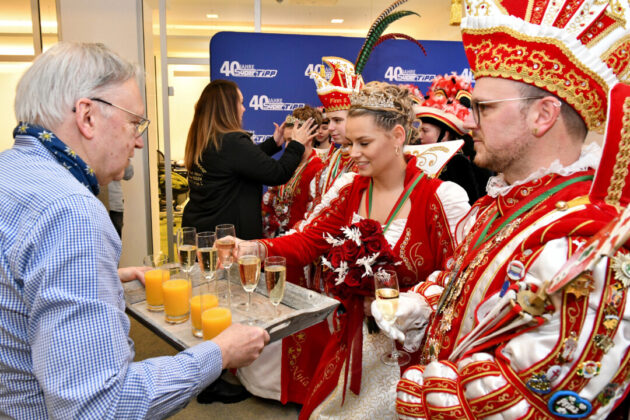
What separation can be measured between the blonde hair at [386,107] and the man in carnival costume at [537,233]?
2.96ft

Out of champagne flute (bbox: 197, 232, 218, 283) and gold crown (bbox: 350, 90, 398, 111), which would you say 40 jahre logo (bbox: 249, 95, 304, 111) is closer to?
gold crown (bbox: 350, 90, 398, 111)

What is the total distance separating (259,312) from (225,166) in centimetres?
159

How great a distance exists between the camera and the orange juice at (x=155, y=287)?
6.08 ft

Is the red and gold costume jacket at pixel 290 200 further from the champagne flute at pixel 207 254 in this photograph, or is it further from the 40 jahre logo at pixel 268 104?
the champagne flute at pixel 207 254

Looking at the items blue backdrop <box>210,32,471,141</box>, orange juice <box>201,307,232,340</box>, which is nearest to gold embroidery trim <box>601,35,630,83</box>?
orange juice <box>201,307,232,340</box>

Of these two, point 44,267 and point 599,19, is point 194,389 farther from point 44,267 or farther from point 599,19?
point 599,19

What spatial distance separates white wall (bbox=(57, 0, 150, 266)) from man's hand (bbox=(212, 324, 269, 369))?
421 cm

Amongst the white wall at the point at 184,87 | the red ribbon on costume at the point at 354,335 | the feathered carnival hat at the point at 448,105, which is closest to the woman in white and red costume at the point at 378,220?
the red ribbon on costume at the point at 354,335

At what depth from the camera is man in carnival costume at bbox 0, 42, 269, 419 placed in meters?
0.94

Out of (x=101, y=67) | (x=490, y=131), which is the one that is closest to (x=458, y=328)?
(x=490, y=131)

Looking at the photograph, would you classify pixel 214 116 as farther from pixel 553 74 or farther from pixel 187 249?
pixel 553 74

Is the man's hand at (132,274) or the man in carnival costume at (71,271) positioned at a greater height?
the man in carnival costume at (71,271)

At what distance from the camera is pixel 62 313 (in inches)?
36.7

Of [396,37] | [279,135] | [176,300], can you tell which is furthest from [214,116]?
[396,37]
